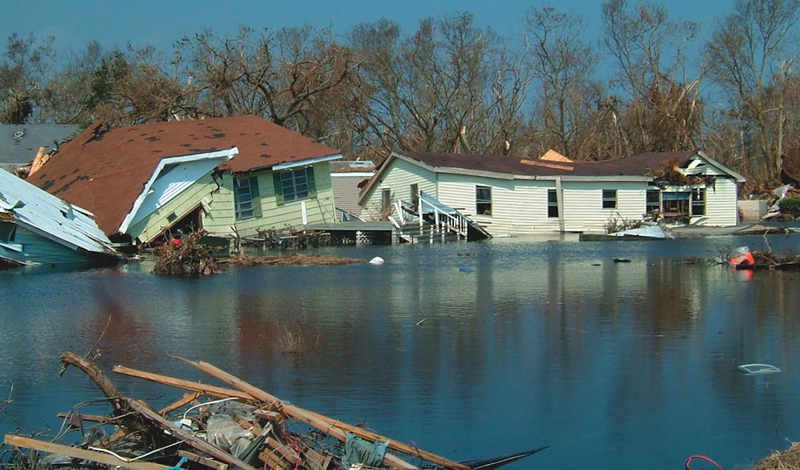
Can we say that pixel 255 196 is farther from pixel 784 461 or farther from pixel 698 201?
pixel 784 461

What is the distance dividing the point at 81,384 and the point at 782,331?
31.0 feet

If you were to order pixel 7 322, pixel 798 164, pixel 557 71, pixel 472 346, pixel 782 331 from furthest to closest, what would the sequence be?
pixel 557 71, pixel 798 164, pixel 7 322, pixel 782 331, pixel 472 346

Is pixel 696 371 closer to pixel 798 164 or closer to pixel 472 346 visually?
pixel 472 346

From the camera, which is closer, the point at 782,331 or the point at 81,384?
the point at 81,384

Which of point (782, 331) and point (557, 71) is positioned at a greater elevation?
point (557, 71)

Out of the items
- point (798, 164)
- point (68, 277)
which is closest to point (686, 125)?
point (798, 164)

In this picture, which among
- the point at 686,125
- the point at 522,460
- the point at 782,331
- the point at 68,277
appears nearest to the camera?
the point at 522,460

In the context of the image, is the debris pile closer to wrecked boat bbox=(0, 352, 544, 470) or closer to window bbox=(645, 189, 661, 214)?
wrecked boat bbox=(0, 352, 544, 470)

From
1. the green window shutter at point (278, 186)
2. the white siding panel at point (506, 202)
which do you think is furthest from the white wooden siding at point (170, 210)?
the white siding panel at point (506, 202)

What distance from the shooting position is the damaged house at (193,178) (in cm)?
3036

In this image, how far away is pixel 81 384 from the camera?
11469mm

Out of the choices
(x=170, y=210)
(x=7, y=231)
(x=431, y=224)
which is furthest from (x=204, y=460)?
(x=431, y=224)

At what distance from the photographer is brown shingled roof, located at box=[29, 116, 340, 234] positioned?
30.3 m

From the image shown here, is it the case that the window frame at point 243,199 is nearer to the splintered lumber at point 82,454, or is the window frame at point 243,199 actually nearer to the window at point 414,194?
the window at point 414,194
